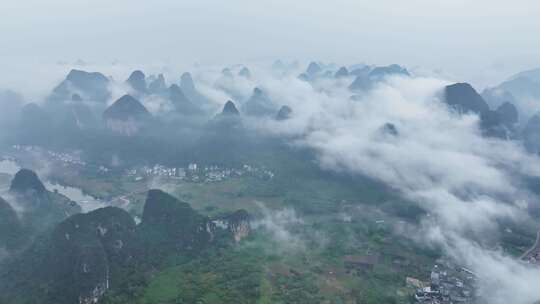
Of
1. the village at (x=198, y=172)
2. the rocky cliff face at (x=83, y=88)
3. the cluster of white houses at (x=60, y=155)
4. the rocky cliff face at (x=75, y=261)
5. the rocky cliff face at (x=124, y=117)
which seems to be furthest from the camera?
the rocky cliff face at (x=83, y=88)

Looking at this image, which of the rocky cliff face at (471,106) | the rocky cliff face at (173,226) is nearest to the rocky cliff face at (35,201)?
the rocky cliff face at (173,226)

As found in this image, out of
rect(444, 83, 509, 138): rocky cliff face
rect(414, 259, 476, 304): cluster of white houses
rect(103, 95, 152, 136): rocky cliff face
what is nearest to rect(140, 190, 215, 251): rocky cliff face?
rect(414, 259, 476, 304): cluster of white houses

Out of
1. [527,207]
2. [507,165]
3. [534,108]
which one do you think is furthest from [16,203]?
[534,108]

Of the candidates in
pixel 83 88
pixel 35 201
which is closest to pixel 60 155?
pixel 35 201

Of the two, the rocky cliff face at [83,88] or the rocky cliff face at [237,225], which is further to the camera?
the rocky cliff face at [83,88]

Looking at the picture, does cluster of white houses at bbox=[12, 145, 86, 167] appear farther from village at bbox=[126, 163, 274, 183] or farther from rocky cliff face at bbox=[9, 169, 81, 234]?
rocky cliff face at bbox=[9, 169, 81, 234]

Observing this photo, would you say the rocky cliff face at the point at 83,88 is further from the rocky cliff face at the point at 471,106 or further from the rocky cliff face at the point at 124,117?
the rocky cliff face at the point at 471,106

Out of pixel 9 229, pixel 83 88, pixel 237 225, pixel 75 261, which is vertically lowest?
pixel 9 229

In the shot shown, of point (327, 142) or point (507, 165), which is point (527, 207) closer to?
point (507, 165)

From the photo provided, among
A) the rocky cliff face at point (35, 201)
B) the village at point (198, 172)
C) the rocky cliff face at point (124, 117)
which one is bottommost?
the village at point (198, 172)

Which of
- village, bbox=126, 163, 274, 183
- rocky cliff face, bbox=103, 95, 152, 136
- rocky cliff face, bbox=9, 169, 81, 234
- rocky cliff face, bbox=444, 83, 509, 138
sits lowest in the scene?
village, bbox=126, 163, 274, 183

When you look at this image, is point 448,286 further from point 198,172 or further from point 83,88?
point 83,88

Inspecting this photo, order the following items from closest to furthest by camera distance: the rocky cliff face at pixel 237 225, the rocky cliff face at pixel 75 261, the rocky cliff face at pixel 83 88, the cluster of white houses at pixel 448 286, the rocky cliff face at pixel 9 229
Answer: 1. the rocky cliff face at pixel 75 261
2. the cluster of white houses at pixel 448 286
3. the rocky cliff face at pixel 9 229
4. the rocky cliff face at pixel 237 225
5. the rocky cliff face at pixel 83 88
